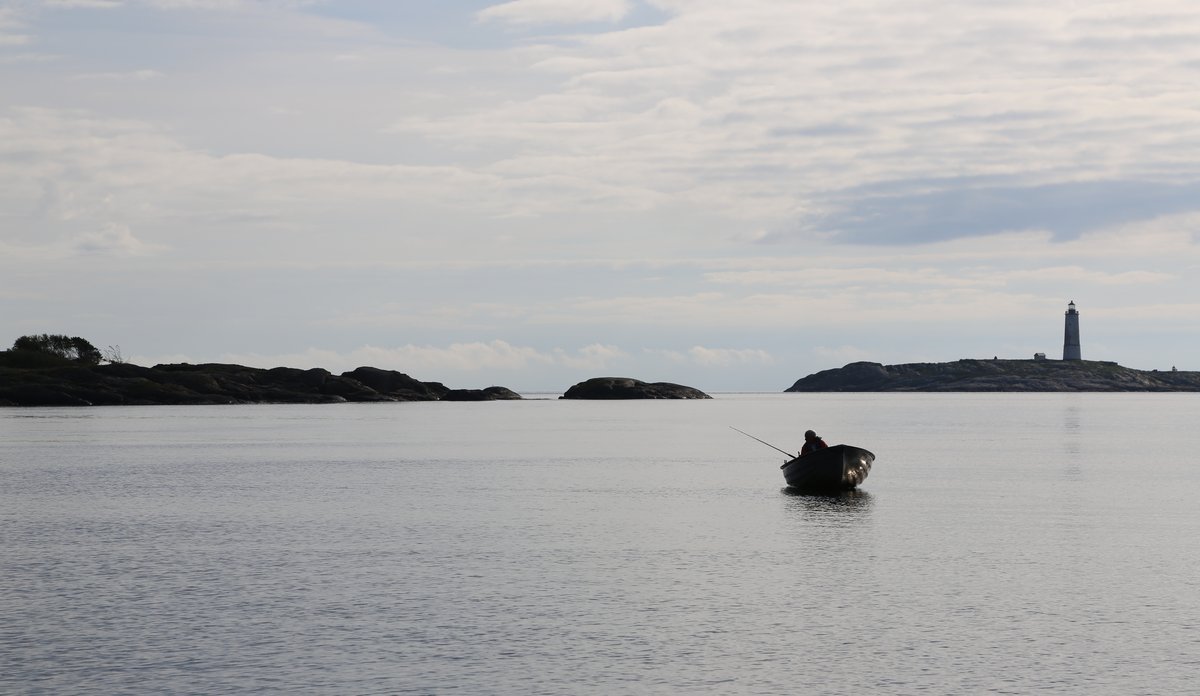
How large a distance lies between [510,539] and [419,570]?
6179 mm

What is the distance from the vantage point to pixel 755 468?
67375 mm

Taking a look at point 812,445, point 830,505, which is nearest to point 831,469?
point 812,445

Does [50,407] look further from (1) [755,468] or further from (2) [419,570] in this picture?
(2) [419,570]

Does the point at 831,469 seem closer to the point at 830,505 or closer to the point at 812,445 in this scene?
the point at 812,445

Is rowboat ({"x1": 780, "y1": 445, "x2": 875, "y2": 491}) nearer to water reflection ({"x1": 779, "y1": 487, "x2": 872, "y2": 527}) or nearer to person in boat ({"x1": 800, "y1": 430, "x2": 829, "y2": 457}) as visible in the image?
water reflection ({"x1": 779, "y1": 487, "x2": 872, "y2": 527})

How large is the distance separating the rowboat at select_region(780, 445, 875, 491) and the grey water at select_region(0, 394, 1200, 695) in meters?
1.70

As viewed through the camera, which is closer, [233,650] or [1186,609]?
[233,650]

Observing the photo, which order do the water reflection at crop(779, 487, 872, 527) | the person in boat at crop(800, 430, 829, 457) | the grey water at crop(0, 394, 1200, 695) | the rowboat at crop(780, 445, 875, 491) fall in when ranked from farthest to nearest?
1. the person in boat at crop(800, 430, 829, 457)
2. the rowboat at crop(780, 445, 875, 491)
3. the water reflection at crop(779, 487, 872, 527)
4. the grey water at crop(0, 394, 1200, 695)

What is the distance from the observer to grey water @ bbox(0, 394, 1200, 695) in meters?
19.4

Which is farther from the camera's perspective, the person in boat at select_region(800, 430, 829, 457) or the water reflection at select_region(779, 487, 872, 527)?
the person in boat at select_region(800, 430, 829, 457)

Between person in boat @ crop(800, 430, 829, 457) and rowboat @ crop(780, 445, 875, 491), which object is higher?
person in boat @ crop(800, 430, 829, 457)

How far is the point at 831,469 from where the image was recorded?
51.3 metres

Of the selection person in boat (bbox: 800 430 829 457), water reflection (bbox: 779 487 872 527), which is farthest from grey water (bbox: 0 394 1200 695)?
person in boat (bbox: 800 430 829 457)

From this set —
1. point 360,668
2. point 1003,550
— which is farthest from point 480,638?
point 1003,550
